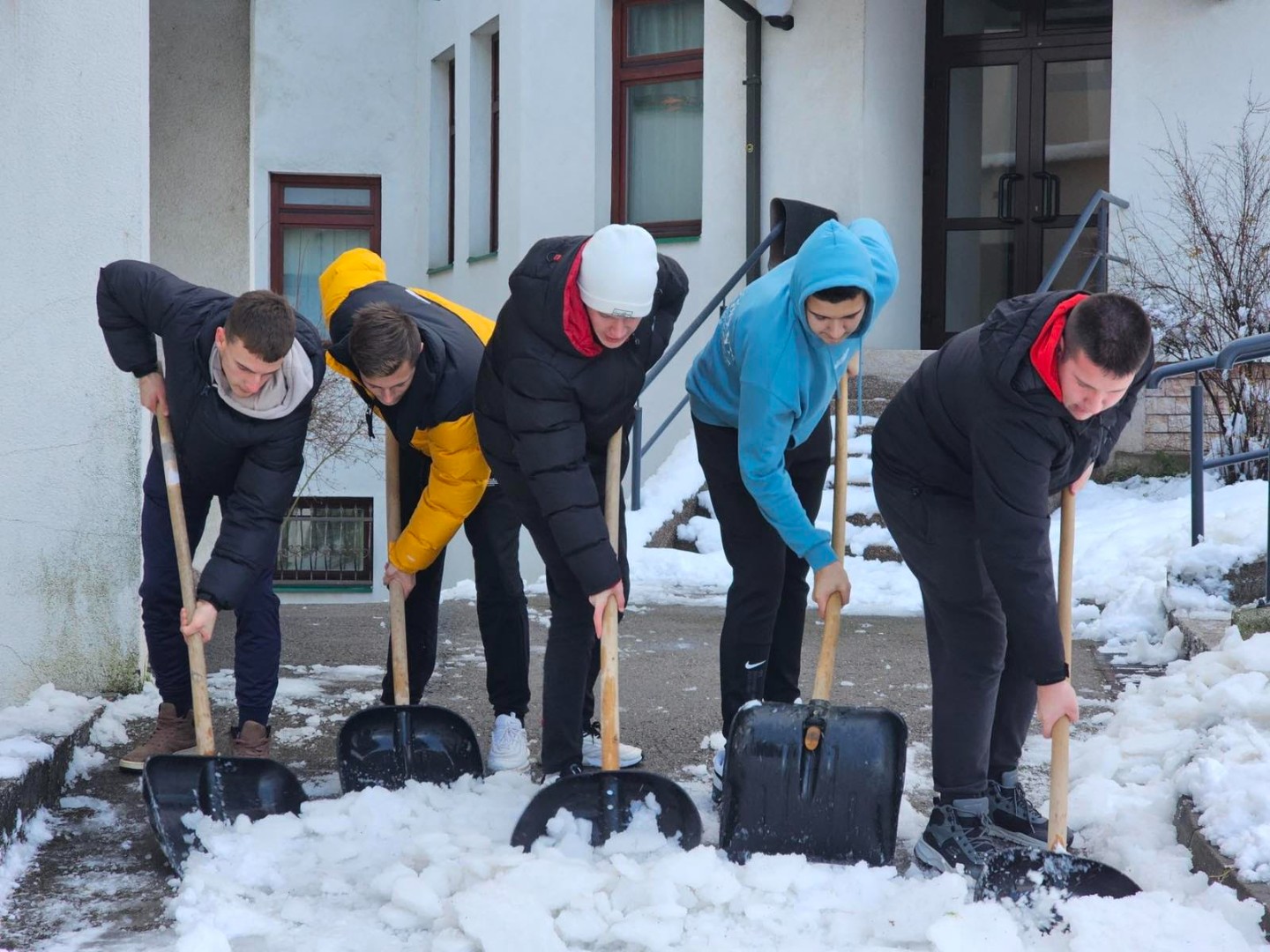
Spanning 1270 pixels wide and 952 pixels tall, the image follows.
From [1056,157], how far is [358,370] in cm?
789

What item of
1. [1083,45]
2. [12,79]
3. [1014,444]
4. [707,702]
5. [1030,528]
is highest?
[1083,45]

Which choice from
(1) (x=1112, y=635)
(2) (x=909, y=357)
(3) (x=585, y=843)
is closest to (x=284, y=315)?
(3) (x=585, y=843)

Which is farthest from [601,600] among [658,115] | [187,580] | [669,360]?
[658,115]

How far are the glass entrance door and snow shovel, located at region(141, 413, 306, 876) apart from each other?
769cm

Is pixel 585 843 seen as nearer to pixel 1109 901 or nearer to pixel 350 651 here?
pixel 1109 901

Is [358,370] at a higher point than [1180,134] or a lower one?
lower

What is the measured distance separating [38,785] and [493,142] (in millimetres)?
10645

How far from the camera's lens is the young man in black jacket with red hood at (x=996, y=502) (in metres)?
2.64

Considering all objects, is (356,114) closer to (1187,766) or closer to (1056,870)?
(1187,766)

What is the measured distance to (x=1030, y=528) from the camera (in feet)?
8.93

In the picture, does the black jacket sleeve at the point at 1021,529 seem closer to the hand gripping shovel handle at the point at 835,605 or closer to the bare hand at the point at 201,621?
the hand gripping shovel handle at the point at 835,605

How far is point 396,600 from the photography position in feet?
13.0

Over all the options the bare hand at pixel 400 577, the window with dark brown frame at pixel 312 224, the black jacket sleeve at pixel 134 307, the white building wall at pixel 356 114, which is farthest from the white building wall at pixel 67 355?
the window with dark brown frame at pixel 312 224

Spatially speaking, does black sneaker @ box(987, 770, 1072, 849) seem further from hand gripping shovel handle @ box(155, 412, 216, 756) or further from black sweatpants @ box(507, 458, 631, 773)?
hand gripping shovel handle @ box(155, 412, 216, 756)
